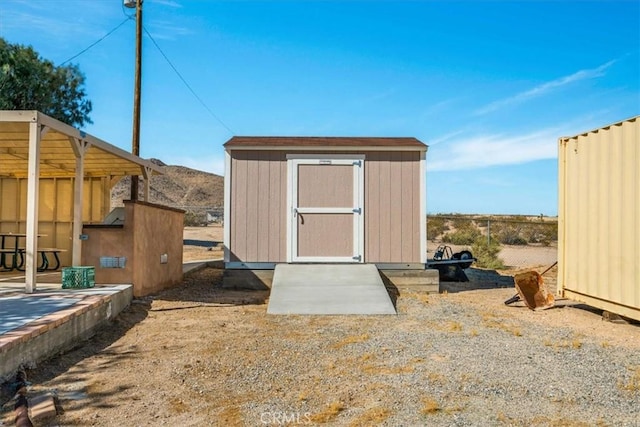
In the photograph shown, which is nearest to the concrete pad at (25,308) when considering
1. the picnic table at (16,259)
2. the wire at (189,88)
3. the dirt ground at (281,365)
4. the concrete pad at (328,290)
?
the dirt ground at (281,365)

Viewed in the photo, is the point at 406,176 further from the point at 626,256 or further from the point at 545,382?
the point at 545,382

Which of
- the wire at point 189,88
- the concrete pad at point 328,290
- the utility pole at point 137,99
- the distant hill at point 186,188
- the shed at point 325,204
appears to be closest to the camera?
the concrete pad at point 328,290

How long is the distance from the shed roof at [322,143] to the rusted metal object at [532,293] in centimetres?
273

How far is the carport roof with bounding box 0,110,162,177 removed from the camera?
5.95 m

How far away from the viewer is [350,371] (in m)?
3.90

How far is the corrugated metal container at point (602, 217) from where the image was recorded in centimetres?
555

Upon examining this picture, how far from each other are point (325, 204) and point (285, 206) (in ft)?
2.32

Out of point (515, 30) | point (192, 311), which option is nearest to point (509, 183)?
point (515, 30)

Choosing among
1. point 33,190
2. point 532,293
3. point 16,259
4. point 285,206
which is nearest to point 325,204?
point 285,206

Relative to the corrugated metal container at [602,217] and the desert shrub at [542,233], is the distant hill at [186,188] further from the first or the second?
the corrugated metal container at [602,217]

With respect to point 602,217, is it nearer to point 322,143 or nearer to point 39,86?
point 322,143

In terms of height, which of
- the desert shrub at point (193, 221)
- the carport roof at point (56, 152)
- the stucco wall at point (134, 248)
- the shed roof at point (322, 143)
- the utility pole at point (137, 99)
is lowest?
the stucco wall at point (134, 248)

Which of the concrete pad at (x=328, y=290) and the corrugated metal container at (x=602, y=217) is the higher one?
the corrugated metal container at (x=602, y=217)

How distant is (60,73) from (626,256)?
20083mm
